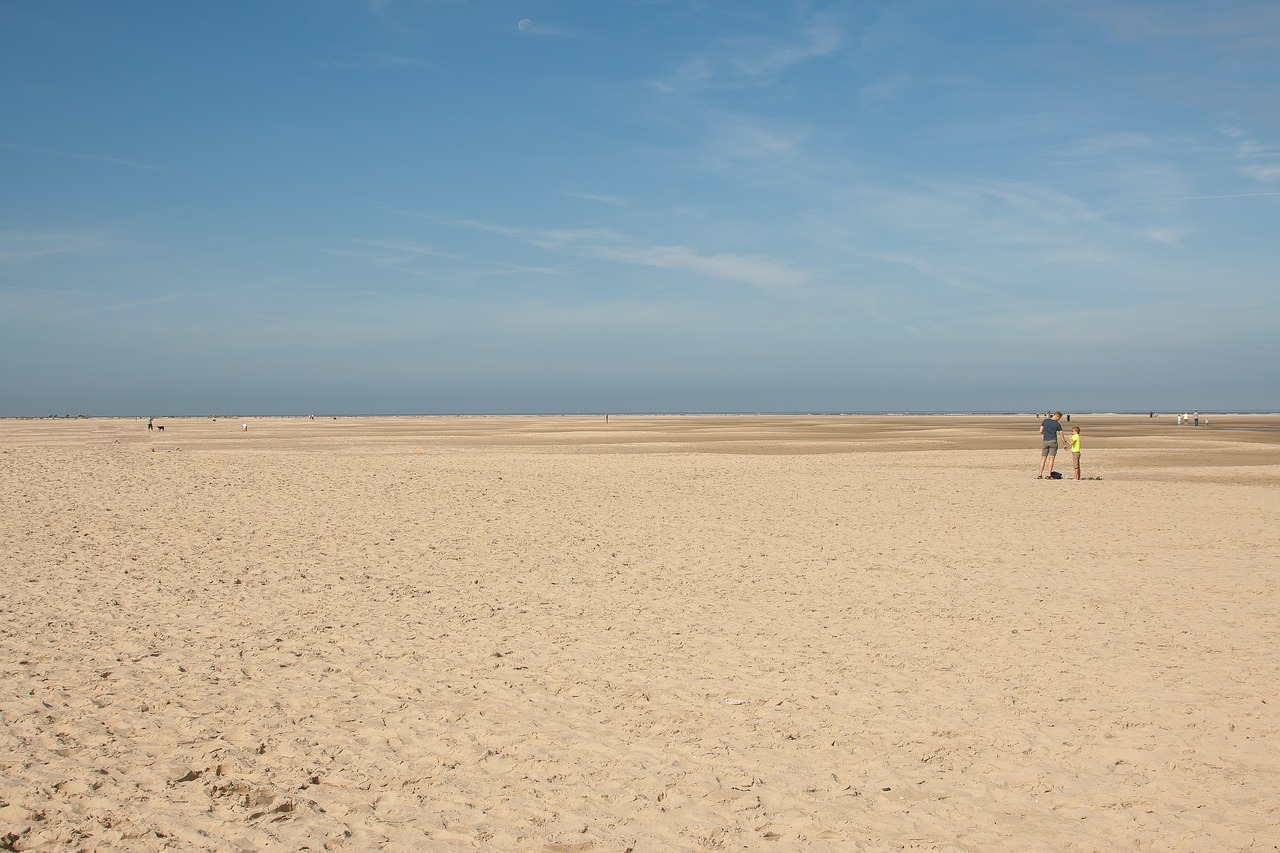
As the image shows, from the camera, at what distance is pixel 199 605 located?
10.2m

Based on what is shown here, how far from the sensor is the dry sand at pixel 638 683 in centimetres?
520

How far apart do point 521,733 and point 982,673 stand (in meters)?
4.10

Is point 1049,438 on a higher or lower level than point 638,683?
higher

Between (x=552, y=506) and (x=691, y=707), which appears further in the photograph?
(x=552, y=506)

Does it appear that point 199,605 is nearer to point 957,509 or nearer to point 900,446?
point 957,509

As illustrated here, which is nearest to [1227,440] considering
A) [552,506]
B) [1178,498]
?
[1178,498]

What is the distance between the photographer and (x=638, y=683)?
24.8ft

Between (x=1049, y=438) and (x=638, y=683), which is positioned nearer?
(x=638, y=683)

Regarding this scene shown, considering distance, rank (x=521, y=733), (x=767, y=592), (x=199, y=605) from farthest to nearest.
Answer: (x=767, y=592) < (x=199, y=605) < (x=521, y=733)

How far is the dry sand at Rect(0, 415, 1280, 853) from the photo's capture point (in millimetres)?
5199

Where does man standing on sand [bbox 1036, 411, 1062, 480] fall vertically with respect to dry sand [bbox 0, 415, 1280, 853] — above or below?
above

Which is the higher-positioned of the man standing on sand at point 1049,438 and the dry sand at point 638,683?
the man standing on sand at point 1049,438

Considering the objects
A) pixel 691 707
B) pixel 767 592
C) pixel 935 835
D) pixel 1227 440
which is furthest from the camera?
pixel 1227 440

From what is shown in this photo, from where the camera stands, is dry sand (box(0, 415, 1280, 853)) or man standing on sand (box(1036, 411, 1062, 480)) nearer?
dry sand (box(0, 415, 1280, 853))
